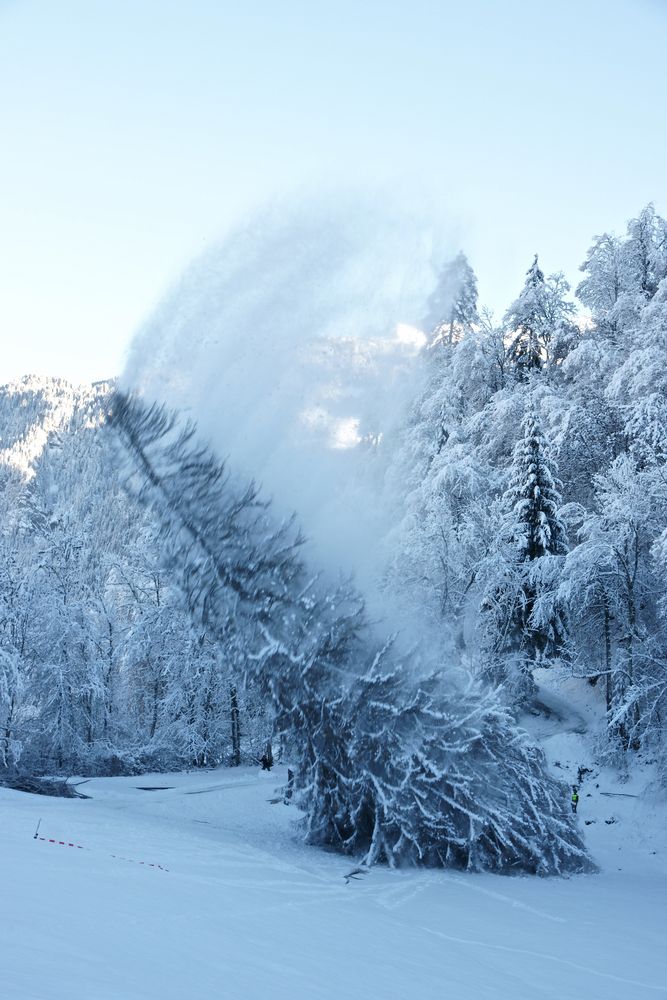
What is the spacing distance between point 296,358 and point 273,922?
379 inches

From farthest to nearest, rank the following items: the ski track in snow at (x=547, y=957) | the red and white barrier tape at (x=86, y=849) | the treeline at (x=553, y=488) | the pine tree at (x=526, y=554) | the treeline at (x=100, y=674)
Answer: the treeline at (x=100, y=674), the pine tree at (x=526, y=554), the treeline at (x=553, y=488), the red and white barrier tape at (x=86, y=849), the ski track in snow at (x=547, y=957)

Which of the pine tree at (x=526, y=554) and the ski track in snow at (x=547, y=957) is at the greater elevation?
the pine tree at (x=526, y=554)

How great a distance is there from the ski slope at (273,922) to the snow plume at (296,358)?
5.45m

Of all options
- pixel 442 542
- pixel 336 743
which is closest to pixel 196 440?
pixel 336 743

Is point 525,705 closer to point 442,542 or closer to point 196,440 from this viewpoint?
point 442,542

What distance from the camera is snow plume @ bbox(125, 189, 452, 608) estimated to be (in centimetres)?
1339

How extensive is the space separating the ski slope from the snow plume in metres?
5.45

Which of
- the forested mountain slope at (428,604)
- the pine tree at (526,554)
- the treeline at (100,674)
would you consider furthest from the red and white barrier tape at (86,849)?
the pine tree at (526,554)

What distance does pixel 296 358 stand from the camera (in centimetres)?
1380

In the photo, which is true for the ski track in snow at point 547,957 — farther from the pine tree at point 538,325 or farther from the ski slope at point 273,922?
the pine tree at point 538,325

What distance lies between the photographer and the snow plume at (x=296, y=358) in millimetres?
13391

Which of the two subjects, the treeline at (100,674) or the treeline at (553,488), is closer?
the treeline at (553,488)

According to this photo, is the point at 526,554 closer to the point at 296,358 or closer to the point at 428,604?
the point at 428,604

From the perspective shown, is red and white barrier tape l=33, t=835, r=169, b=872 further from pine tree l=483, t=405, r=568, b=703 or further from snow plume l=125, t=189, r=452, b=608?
pine tree l=483, t=405, r=568, b=703
